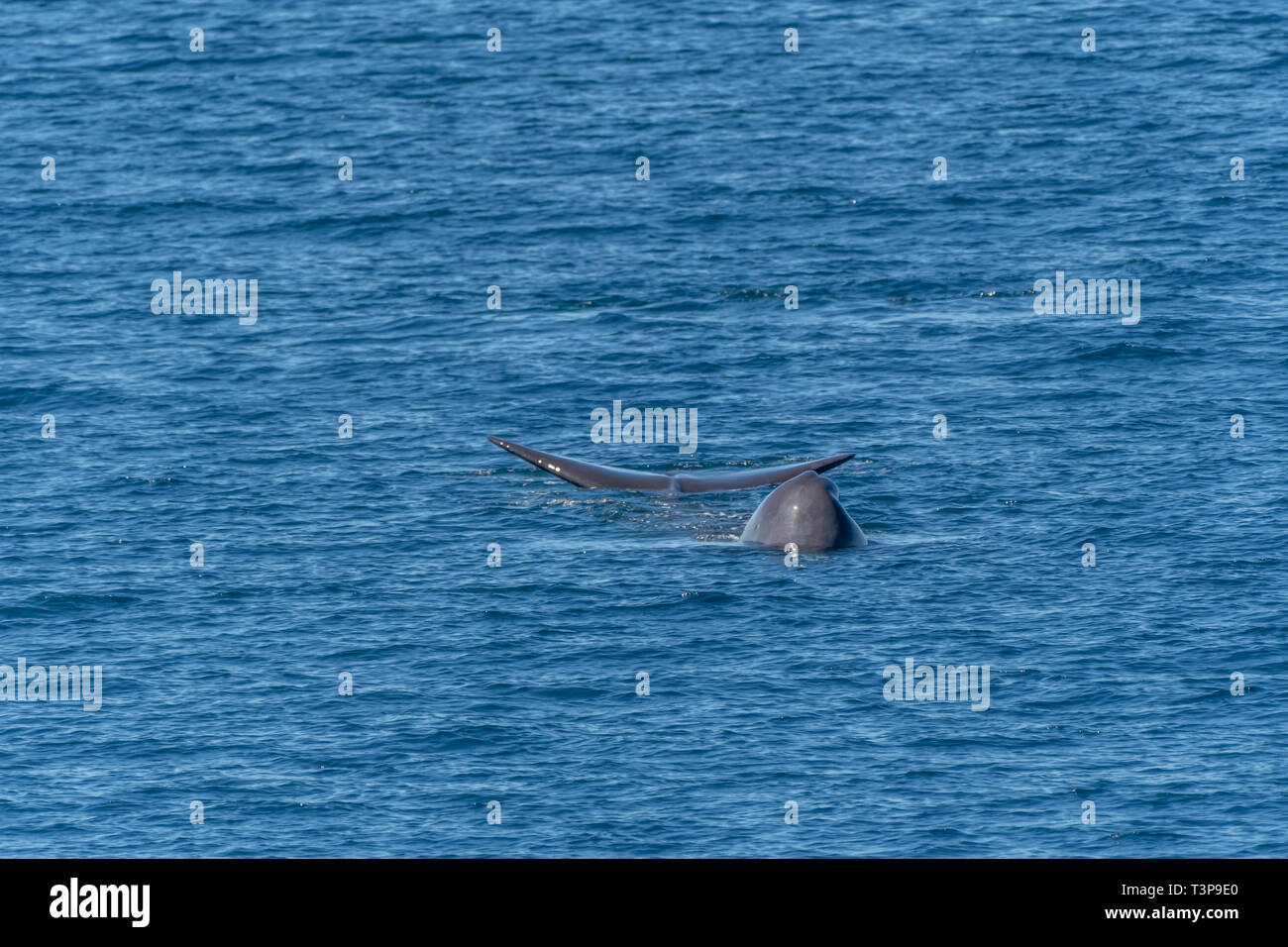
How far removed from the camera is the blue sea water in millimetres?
40938

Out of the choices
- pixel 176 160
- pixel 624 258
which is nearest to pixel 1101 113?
pixel 624 258

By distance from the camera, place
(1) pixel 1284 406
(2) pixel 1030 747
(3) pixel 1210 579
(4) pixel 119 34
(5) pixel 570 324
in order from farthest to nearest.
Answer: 1. (4) pixel 119 34
2. (5) pixel 570 324
3. (1) pixel 1284 406
4. (3) pixel 1210 579
5. (2) pixel 1030 747

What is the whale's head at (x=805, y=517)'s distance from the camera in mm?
52094

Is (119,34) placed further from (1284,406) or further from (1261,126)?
(1284,406)

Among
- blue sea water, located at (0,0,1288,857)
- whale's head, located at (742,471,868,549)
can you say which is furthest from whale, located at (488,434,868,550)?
blue sea water, located at (0,0,1288,857)

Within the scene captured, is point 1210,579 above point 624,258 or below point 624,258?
below

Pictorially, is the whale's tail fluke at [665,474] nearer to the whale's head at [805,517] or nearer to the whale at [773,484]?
the whale at [773,484]

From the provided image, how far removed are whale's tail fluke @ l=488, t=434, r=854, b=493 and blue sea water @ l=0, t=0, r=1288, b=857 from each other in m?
0.80

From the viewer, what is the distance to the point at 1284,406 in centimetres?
6500

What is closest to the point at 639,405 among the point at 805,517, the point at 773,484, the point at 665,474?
the point at 665,474

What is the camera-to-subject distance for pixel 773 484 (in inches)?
2245

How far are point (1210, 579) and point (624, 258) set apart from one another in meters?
39.2

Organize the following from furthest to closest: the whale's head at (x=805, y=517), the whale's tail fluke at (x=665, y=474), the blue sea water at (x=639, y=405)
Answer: the whale's tail fluke at (x=665, y=474) → the whale's head at (x=805, y=517) → the blue sea water at (x=639, y=405)

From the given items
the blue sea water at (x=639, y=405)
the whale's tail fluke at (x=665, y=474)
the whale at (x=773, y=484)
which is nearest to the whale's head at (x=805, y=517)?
the whale at (x=773, y=484)
